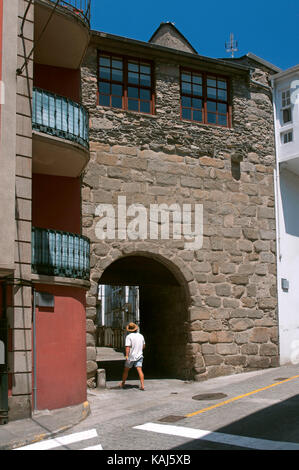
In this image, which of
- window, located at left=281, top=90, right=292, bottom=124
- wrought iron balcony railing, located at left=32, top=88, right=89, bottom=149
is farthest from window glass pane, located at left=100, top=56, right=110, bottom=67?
window, located at left=281, top=90, right=292, bottom=124

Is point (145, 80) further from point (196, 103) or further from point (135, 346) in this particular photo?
point (135, 346)

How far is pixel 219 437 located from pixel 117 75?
10076 millimetres

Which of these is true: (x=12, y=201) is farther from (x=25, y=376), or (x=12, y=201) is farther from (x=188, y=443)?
(x=188, y=443)

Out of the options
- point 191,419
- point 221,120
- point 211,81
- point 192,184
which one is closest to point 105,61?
point 211,81

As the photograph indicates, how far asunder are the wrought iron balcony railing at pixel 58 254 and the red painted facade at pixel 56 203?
1.04 metres

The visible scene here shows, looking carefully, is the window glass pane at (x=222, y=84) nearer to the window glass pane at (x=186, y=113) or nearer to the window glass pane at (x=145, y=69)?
the window glass pane at (x=186, y=113)

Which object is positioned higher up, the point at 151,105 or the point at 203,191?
the point at 151,105

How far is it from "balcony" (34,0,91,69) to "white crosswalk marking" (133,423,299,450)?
7.57 metres

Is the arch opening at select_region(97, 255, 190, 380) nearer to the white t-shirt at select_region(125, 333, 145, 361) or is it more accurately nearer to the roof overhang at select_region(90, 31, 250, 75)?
the white t-shirt at select_region(125, 333, 145, 361)

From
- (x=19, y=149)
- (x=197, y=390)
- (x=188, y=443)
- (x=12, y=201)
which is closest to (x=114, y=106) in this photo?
(x=19, y=149)

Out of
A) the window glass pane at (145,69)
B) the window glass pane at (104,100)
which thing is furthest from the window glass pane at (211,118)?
the window glass pane at (104,100)

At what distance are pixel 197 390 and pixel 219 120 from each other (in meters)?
7.45

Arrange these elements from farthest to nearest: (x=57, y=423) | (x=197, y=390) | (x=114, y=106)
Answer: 1. (x=114, y=106)
2. (x=197, y=390)
3. (x=57, y=423)

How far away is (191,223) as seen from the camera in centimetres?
1531
